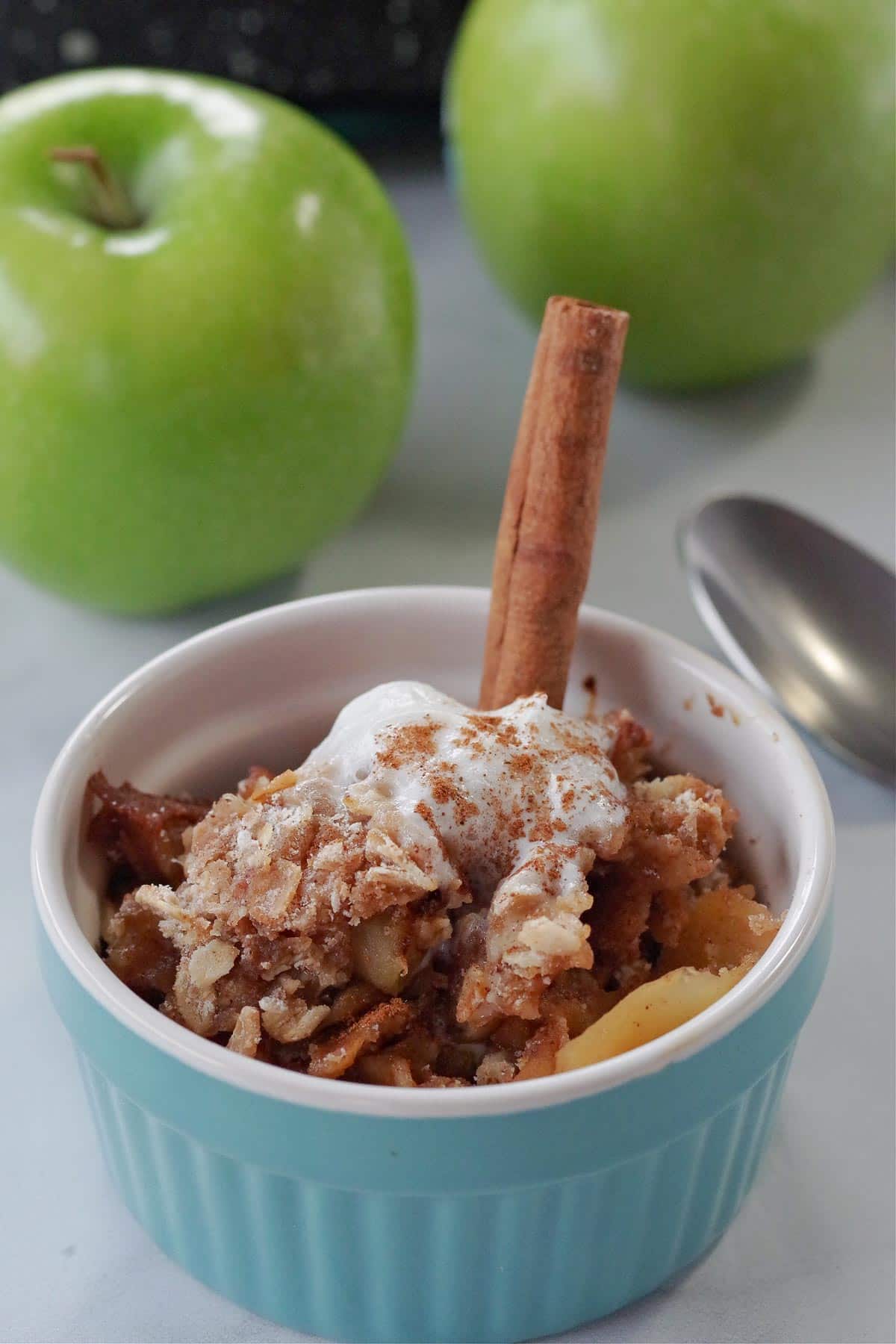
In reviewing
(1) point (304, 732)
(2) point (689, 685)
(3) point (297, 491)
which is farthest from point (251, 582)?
(2) point (689, 685)

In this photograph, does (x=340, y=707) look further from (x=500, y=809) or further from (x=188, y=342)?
(x=188, y=342)

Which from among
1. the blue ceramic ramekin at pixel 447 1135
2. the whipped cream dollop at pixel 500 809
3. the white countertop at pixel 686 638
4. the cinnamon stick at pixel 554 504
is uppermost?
the cinnamon stick at pixel 554 504

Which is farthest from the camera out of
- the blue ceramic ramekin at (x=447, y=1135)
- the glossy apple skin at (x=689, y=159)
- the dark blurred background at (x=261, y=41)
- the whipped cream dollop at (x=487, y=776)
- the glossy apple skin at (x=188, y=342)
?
the dark blurred background at (x=261, y=41)

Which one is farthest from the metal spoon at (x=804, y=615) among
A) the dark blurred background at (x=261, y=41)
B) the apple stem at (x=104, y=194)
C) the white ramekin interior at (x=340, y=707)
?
the dark blurred background at (x=261, y=41)

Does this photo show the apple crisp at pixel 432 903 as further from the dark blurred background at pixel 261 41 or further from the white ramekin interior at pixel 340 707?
the dark blurred background at pixel 261 41

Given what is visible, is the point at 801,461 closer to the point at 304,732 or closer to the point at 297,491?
the point at 297,491

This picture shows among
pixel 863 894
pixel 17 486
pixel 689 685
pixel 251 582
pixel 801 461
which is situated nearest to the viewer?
pixel 689 685

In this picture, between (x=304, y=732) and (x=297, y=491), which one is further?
(x=297, y=491)
